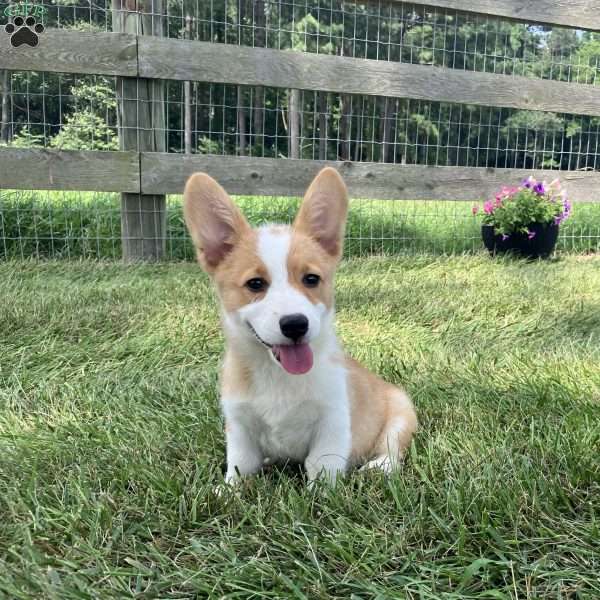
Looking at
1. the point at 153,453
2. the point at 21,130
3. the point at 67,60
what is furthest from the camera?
the point at 21,130

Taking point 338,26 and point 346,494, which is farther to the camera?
point 338,26

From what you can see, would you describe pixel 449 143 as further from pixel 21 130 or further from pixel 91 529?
pixel 91 529

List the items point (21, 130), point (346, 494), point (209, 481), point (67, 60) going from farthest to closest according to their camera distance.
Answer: point (21, 130), point (67, 60), point (209, 481), point (346, 494)

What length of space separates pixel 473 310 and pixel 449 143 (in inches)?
135

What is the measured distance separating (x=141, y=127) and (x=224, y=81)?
2.56 feet

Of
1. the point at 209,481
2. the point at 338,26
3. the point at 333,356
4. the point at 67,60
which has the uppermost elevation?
Answer: the point at 338,26

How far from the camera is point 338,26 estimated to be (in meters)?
6.36

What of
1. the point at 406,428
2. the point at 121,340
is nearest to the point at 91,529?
the point at 406,428

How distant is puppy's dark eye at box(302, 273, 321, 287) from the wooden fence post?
343 centimetres

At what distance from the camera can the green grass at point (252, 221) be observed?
519 centimetres

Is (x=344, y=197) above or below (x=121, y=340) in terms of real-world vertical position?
above

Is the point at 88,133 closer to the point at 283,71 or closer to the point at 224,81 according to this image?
the point at 224,81

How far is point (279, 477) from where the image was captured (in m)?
1.87

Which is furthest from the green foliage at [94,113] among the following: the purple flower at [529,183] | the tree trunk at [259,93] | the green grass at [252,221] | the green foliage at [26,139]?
the purple flower at [529,183]
